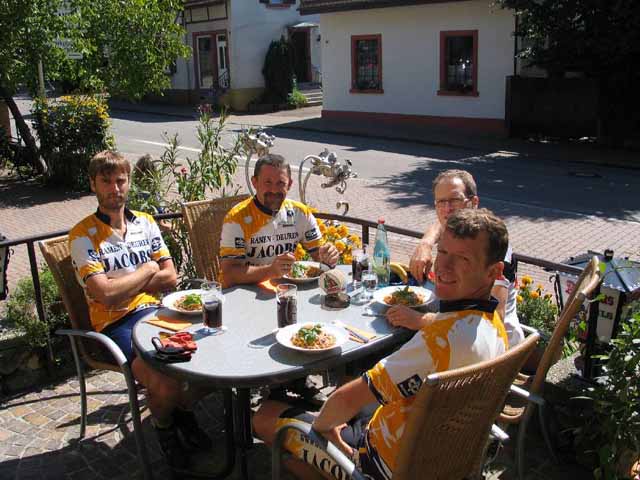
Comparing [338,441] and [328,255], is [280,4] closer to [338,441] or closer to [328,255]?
[328,255]

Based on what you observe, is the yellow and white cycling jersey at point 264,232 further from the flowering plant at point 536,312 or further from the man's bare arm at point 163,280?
the flowering plant at point 536,312

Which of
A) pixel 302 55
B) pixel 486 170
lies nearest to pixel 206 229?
pixel 486 170

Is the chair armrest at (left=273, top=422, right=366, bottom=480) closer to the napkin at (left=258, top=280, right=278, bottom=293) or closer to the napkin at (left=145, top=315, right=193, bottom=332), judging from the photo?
the napkin at (left=145, top=315, right=193, bottom=332)

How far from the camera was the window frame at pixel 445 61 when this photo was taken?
19.1 meters

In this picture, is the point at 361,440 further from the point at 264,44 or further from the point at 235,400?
the point at 264,44

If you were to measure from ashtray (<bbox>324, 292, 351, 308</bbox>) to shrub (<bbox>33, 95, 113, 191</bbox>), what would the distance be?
33.6 feet

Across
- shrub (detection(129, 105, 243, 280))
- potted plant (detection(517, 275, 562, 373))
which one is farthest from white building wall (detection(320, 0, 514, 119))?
potted plant (detection(517, 275, 562, 373))

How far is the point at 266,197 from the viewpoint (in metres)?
4.20

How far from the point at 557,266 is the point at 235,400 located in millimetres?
1892

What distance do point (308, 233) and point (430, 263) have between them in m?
0.84

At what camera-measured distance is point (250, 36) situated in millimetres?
28516

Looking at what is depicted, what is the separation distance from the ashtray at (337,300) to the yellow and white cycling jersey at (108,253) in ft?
3.58

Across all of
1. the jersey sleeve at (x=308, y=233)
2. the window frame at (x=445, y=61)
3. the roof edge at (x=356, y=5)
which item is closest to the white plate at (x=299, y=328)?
the jersey sleeve at (x=308, y=233)

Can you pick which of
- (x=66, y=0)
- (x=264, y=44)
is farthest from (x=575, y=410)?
(x=264, y=44)
